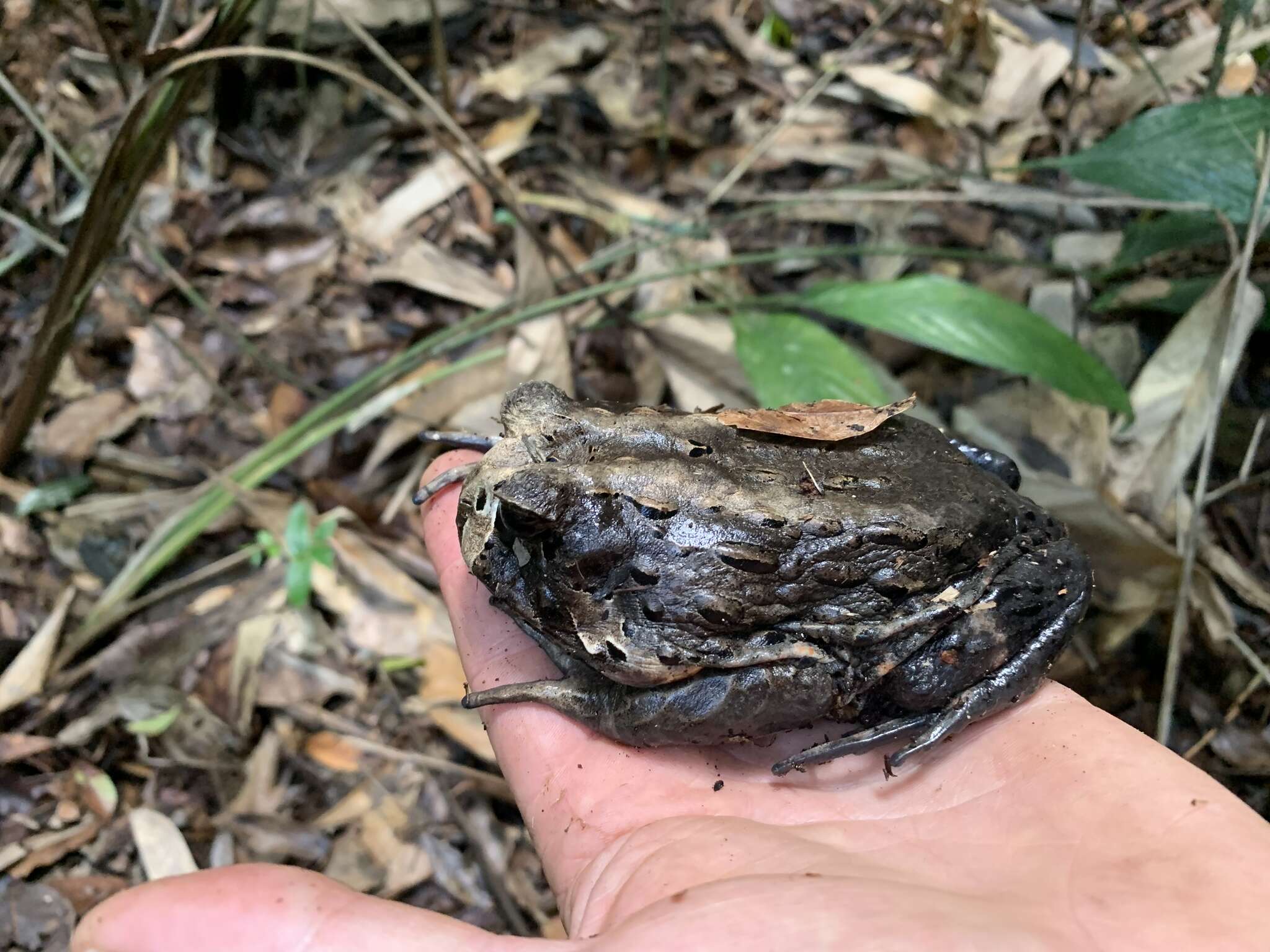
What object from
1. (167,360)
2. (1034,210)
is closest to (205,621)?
(167,360)

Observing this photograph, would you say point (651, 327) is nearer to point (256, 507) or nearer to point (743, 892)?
point (256, 507)

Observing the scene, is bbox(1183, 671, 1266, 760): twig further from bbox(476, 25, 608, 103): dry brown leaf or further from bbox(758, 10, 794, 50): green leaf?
bbox(476, 25, 608, 103): dry brown leaf

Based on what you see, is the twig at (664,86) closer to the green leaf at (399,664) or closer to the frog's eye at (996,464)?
the frog's eye at (996,464)

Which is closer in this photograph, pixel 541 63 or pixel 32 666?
→ pixel 32 666

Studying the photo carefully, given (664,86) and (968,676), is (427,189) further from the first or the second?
(968,676)

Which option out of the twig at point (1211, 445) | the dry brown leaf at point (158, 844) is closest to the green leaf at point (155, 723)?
the dry brown leaf at point (158, 844)

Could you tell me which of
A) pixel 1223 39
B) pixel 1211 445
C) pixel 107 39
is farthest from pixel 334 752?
pixel 1223 39
